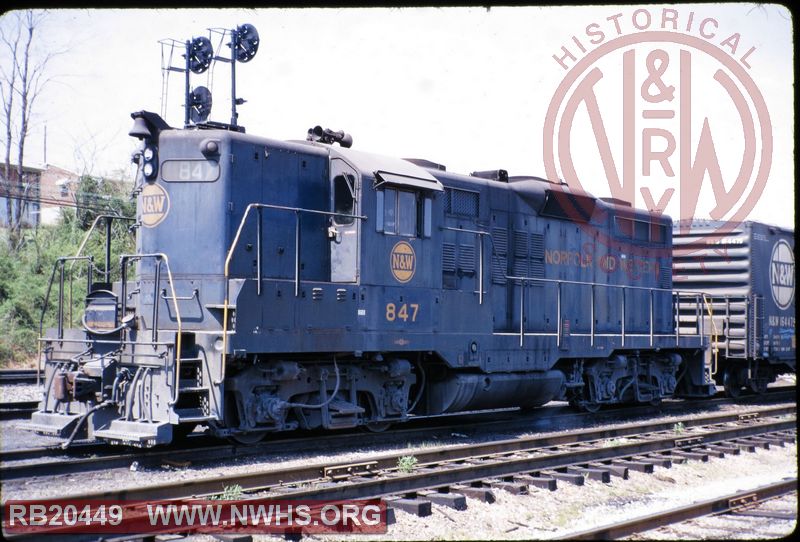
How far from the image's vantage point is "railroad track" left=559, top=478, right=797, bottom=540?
20.6 ft

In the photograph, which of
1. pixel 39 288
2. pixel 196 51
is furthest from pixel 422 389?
pixel 39 288

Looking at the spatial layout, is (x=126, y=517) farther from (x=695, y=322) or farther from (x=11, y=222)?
(x=11, y=222)

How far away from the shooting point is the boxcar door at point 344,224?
1066cm

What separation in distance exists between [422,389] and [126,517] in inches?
260

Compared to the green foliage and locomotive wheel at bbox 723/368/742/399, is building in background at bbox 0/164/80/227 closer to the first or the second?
the green foliage

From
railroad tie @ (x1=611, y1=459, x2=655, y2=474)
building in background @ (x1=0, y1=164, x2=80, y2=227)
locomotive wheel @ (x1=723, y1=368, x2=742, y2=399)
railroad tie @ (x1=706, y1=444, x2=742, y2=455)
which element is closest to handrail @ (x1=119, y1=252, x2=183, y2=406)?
railroad tie @ (x1=611, y1=459, x2=655, y2=474)

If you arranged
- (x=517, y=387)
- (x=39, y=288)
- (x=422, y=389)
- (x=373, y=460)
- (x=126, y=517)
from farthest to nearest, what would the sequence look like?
(x=39, y=288), (x=517, y=387), (x=422, y=389), (x=373, y=460), (x=126, y=517)

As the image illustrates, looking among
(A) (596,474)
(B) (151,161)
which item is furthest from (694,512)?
(B) (151,161)

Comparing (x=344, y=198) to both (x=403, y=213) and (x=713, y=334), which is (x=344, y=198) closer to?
(x=403, y=213)

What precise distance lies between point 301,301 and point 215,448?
80.0 inches

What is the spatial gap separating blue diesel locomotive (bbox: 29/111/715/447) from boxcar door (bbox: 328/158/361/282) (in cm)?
2

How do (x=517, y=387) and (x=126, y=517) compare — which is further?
(x=517, y=387)

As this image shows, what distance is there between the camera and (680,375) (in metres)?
17.5

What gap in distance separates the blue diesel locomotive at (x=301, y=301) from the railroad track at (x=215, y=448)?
0.22m
